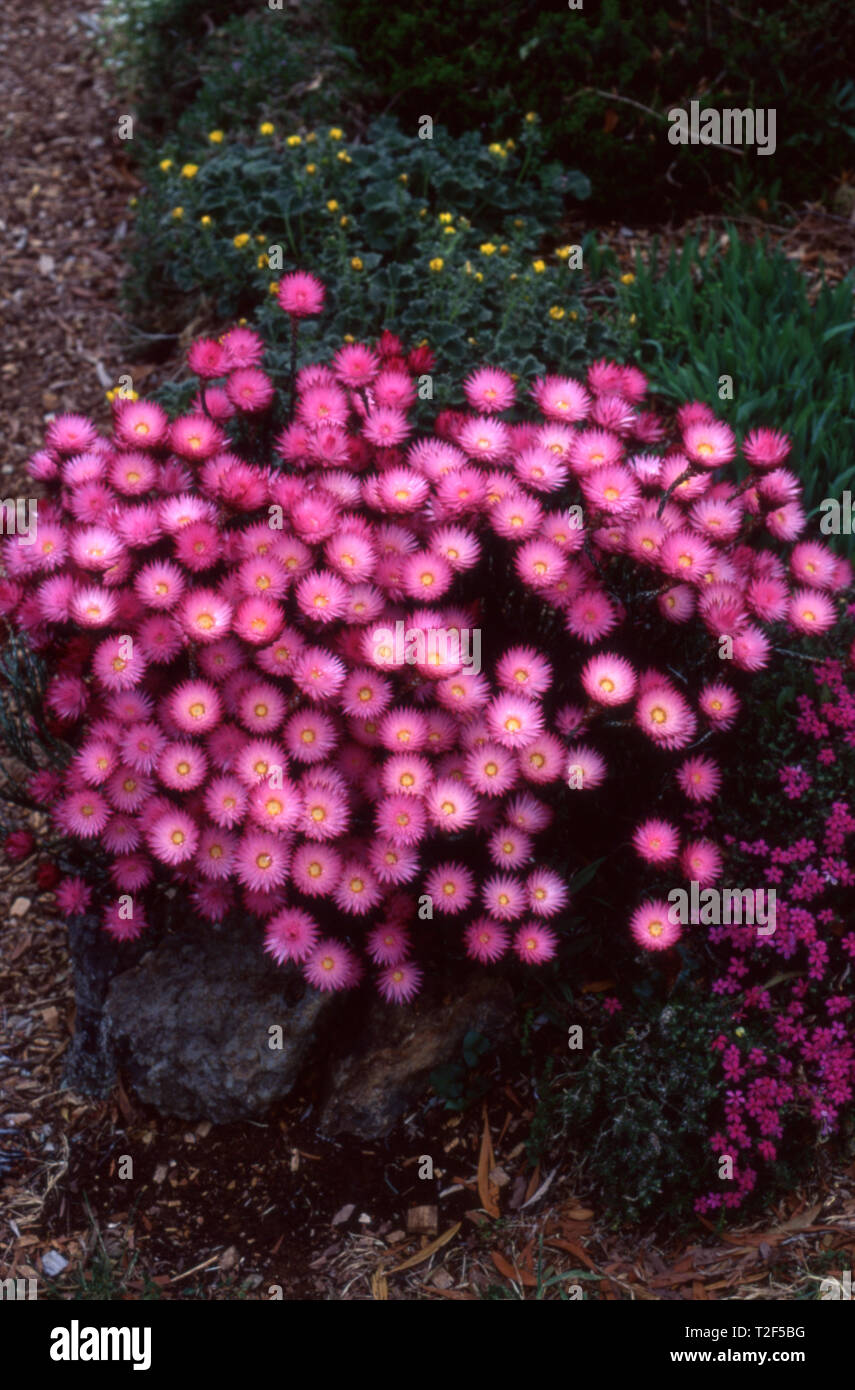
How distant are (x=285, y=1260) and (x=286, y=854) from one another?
0.80 metres

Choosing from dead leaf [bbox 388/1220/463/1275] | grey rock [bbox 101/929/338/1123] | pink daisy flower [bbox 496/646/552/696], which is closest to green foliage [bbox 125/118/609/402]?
pink daisy flower [bbox 496/646/552/696]

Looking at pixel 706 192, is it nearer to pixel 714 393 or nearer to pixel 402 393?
pixel 714 393

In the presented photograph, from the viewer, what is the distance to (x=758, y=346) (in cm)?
346

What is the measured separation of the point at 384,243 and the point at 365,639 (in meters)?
2.15

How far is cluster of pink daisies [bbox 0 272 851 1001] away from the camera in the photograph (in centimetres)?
215

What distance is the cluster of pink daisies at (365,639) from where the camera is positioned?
2146 millimetres

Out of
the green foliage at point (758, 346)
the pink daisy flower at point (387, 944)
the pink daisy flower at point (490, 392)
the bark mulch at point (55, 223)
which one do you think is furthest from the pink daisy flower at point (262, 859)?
the bark mulch at point (55, 223)

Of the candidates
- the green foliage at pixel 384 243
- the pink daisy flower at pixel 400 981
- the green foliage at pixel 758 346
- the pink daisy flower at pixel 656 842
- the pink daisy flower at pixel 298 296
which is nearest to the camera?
the pink daisy flower at pixel 656 842

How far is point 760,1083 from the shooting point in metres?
2.21

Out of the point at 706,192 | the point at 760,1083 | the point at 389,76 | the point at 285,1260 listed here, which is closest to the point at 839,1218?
the point at 760,1083

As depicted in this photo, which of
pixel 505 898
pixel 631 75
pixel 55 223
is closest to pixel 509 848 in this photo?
pixel 505 898

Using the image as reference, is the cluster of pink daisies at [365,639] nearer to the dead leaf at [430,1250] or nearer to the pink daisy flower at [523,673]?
the pink daisy flower at [523,673]

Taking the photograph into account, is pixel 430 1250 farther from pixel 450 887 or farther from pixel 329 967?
pixel 450 887

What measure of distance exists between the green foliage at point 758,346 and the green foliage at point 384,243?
0.23 meters
